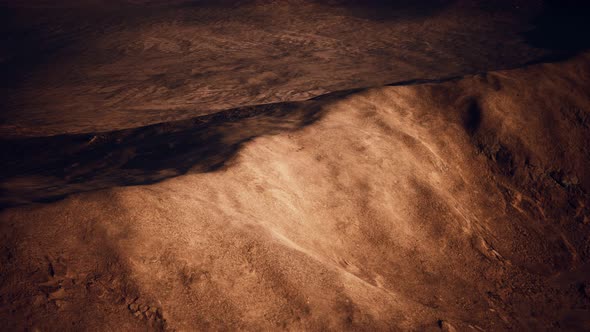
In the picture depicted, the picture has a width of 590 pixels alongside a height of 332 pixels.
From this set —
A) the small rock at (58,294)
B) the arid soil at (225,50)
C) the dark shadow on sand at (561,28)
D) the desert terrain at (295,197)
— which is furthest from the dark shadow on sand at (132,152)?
the dark shadow on sand at (561,28)

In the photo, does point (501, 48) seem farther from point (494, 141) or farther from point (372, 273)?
point (372, 273)

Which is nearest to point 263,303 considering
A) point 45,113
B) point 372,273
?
point 372,273

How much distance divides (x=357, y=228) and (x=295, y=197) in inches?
39.0

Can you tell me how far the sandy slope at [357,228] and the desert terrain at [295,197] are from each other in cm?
2

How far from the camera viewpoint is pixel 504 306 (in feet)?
16.6

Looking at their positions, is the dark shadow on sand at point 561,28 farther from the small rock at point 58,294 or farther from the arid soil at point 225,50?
the small rock at point 58,294

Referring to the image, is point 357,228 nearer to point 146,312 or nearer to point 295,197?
point 295,197

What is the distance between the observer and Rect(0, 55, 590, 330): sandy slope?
3.33 metres

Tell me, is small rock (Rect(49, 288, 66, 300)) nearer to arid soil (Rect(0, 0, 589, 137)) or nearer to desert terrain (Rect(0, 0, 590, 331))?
desert terrain (Rect(0, 0, 590, 331))

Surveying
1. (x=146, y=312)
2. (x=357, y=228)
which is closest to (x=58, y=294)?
(x=146, y=312)

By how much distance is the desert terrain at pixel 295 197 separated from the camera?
11.2 feet

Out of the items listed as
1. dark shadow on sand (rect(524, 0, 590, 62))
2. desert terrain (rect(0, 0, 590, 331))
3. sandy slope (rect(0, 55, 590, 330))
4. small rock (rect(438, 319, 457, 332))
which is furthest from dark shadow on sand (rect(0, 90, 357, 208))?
dark shadow on sand (rect(524, 0, 590, 62))

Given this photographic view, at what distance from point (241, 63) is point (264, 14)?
7.07 metres

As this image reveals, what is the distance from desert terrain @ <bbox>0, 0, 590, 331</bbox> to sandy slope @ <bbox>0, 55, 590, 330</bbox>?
0.02m
